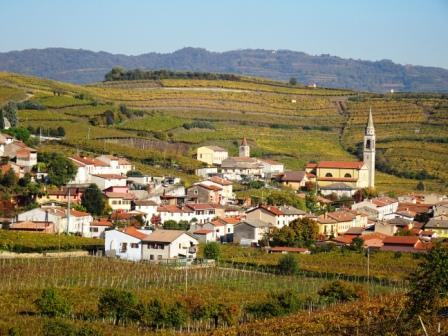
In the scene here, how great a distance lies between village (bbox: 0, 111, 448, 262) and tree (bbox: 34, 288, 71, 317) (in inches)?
522

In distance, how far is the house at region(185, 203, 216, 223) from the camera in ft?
172

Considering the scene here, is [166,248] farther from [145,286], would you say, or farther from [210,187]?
[210,187]

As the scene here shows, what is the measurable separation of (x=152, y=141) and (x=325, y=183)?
12.1 m

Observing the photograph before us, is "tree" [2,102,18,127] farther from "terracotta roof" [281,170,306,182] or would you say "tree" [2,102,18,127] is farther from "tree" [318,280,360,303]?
"tree" [318,280,360,303]

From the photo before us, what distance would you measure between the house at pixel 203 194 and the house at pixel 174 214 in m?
3.62

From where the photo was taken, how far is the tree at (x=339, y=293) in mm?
33719

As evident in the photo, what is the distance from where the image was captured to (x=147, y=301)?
3047cm

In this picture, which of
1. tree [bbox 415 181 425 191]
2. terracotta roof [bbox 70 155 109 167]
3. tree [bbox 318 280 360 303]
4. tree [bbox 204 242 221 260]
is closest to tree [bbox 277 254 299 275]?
tree [bbox 204 242 221 260]

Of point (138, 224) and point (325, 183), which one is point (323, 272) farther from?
point (325, 183)

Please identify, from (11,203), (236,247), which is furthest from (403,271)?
(11,203)

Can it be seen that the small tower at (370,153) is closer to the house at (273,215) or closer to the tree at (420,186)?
the tree at (420,186)

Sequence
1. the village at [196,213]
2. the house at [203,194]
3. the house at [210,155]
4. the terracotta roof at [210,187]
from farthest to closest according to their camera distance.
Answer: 1. the house at [210,155]
2. the terracotta roof at [210,187]
3. the house at [203,194]
4. the village at [196,213]

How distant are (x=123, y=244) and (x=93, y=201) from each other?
808 cm

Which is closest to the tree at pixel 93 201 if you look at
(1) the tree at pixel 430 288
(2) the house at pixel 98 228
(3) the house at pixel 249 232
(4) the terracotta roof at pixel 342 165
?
(2) the house at pixel 98 228
